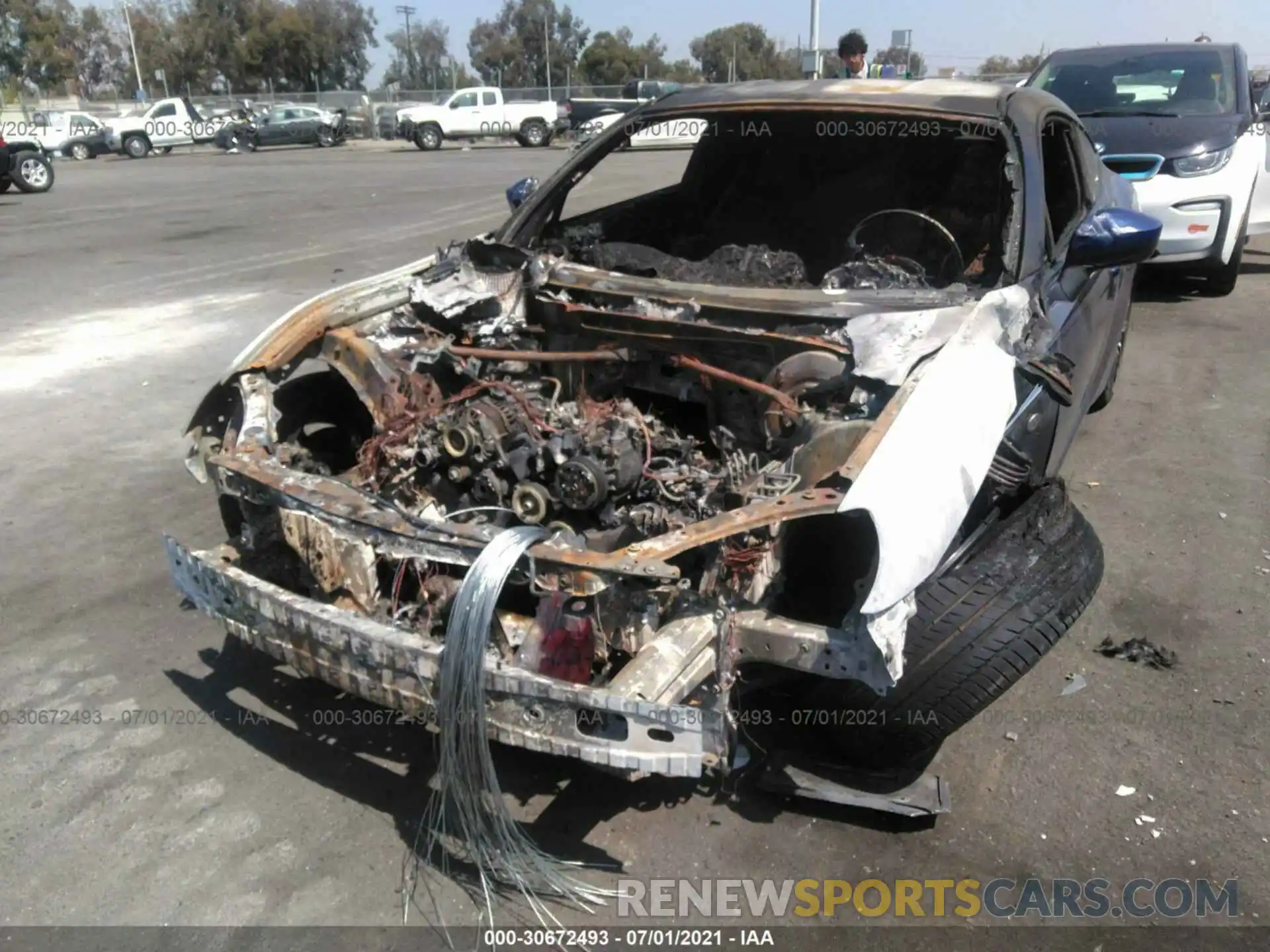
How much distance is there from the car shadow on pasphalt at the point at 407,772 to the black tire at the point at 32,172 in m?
18.5

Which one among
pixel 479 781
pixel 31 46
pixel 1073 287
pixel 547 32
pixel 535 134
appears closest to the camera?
pixel 479 781

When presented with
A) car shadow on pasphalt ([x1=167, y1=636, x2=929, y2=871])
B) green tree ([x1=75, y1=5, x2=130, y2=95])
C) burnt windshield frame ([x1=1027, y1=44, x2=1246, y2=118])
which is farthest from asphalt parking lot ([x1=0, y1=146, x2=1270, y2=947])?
green tree ([x1=75, y1=5, x2=130, y2=95])

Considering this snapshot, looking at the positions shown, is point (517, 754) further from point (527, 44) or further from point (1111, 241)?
point (527, 44)

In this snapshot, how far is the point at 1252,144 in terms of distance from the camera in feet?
23.5

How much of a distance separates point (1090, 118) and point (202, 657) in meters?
7.03

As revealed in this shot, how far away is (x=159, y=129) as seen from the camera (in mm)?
31875

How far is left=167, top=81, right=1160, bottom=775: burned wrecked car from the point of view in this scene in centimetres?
220

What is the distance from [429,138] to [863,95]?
28.3 meters

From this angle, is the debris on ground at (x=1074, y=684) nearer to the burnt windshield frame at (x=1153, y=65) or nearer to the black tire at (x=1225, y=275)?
the black tire at (x=1225, y=275)

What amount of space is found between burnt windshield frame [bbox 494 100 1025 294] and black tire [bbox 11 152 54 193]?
17.7 metres

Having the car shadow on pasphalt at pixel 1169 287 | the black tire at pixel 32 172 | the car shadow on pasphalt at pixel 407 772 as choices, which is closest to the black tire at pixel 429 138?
the black tire at pixel 32 172

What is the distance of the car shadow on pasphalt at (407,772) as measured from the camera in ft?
8.61

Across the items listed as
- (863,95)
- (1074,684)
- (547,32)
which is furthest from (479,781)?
(547,32)

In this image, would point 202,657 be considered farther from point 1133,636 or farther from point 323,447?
point 1133,636
